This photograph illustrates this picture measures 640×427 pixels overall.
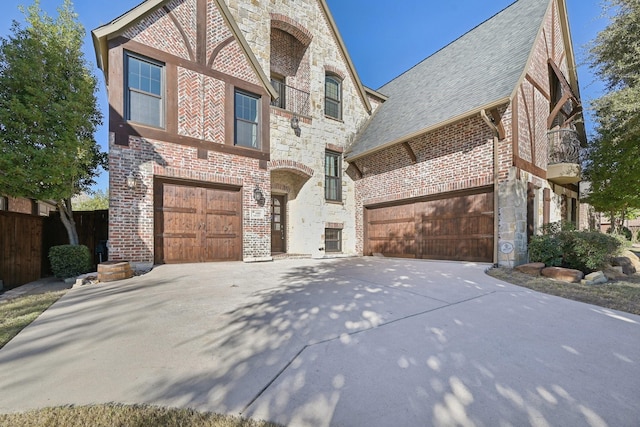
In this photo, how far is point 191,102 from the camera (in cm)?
770

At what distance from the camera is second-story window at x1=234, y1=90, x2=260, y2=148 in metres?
8.64

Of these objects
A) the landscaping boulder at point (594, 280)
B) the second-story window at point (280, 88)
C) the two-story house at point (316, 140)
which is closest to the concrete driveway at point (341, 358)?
the landscaping boulder at point (594, 280)

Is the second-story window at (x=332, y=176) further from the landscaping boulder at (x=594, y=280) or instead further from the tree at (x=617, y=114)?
the tree at (x=617, y=114)

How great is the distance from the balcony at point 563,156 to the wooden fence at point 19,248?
1574 centimetres

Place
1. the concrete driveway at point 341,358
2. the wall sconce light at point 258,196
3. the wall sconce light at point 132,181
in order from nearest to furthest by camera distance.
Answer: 1. the concrete driveway at point 341,358
2. the wall sconce light at point 132,181
3. the wall sconce light at point 258,196

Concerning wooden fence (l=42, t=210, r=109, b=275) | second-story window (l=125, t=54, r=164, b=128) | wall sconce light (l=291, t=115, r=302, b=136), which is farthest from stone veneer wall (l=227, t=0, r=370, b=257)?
wooden fence (l=42, t=210, r=109, b=275)

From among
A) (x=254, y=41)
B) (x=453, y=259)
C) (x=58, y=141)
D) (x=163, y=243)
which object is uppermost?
(x=254, y=41)

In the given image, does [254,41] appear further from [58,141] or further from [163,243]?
[163,243]

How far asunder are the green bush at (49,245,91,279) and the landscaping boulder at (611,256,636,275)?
13.4 metres

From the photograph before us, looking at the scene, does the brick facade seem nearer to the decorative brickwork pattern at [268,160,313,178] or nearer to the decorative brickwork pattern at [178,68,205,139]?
the decorative brickwork pattern at [178,68,205,139]

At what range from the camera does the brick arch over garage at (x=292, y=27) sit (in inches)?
400

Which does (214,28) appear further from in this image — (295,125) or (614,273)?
(614,273)

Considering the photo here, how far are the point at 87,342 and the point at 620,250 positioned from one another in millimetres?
11979

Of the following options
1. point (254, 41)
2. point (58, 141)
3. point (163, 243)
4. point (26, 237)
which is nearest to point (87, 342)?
point (163, 243)
